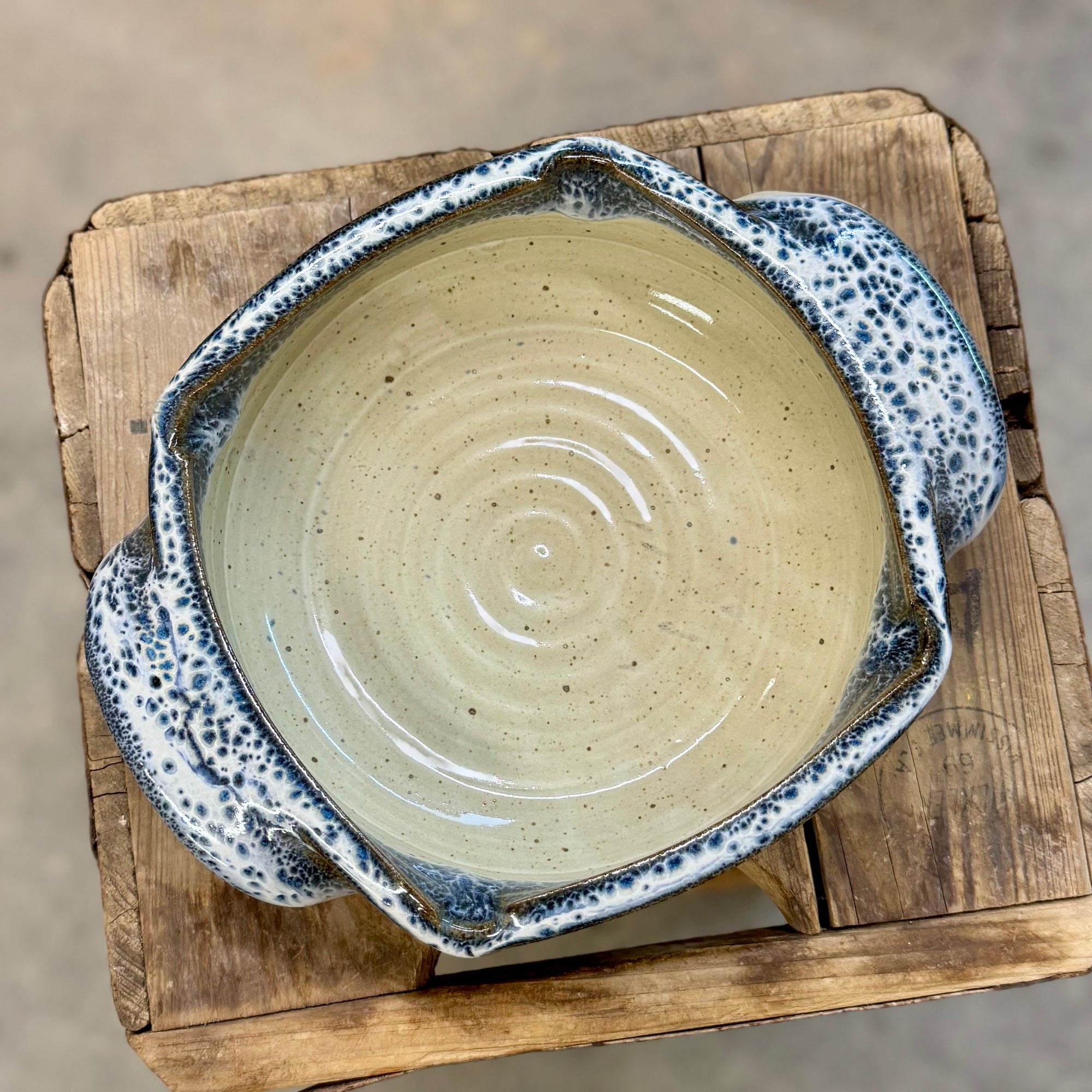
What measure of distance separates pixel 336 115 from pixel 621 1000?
1.21 meters

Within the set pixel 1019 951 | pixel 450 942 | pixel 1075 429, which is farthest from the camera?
pixel 1075 429

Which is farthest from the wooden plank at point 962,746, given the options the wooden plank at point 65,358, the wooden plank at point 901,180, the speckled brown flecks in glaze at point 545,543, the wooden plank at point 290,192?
the wooden plank at point 65,358

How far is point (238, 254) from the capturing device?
865 millimetres

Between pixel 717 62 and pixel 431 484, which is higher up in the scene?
pixel 717 62

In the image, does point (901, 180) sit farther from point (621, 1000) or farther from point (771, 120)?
point (621, 1000)

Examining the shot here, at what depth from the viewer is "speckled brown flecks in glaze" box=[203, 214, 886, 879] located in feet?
2.55

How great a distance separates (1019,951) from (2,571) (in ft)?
4.21

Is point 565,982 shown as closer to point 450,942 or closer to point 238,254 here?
point 450,942

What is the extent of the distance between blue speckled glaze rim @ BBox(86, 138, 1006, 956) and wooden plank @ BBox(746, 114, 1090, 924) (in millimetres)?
155

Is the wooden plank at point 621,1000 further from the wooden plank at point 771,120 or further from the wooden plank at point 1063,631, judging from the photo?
the wooden plank at point 771,120

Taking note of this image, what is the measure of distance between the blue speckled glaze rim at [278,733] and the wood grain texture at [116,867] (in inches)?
6.5

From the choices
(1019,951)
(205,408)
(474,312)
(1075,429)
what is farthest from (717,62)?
(1019,951)

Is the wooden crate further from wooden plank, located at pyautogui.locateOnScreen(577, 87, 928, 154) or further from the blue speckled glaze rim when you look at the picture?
the blue speckled glaze rim

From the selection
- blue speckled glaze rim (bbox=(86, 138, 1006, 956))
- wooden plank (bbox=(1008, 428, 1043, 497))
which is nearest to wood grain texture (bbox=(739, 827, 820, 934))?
blue speckled glaze rim (bbox=(86, 138, 1006, 956))
